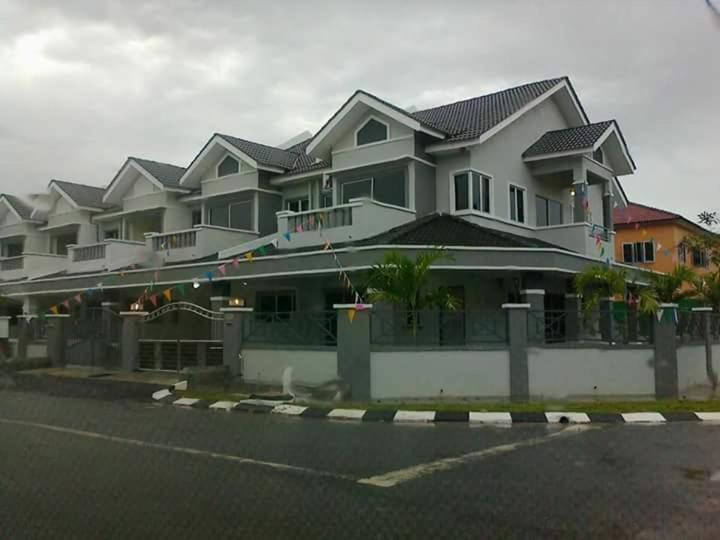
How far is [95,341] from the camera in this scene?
22188 mm

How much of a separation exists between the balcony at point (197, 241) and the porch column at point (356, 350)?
9320 mm

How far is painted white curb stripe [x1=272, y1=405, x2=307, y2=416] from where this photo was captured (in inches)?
509

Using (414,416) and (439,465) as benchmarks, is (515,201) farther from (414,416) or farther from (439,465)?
(439,465)

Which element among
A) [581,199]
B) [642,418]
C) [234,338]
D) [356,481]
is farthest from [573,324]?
[356,481]

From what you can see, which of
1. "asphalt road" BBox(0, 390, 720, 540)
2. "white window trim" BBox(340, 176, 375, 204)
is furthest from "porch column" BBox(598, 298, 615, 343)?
"white window trim" BBox(340, 176, 375, 204)

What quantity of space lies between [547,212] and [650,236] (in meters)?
14.9

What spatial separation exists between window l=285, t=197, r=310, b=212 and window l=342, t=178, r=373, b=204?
2.25 metres

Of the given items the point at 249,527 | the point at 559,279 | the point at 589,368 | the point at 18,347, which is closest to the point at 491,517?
the point at 249,527

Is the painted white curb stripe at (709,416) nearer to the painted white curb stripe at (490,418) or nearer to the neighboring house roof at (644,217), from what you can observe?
the painted white curb stripe at (490,418)

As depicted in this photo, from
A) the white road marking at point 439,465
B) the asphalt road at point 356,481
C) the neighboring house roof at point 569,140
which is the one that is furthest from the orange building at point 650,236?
the white road marking at point 439,465

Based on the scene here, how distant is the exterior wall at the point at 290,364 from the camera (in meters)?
14.7

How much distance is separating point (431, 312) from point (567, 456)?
5881 millimetres

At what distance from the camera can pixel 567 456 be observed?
847 cm

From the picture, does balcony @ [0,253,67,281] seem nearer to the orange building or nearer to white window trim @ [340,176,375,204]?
white window trim @ [340,176,375,204]
